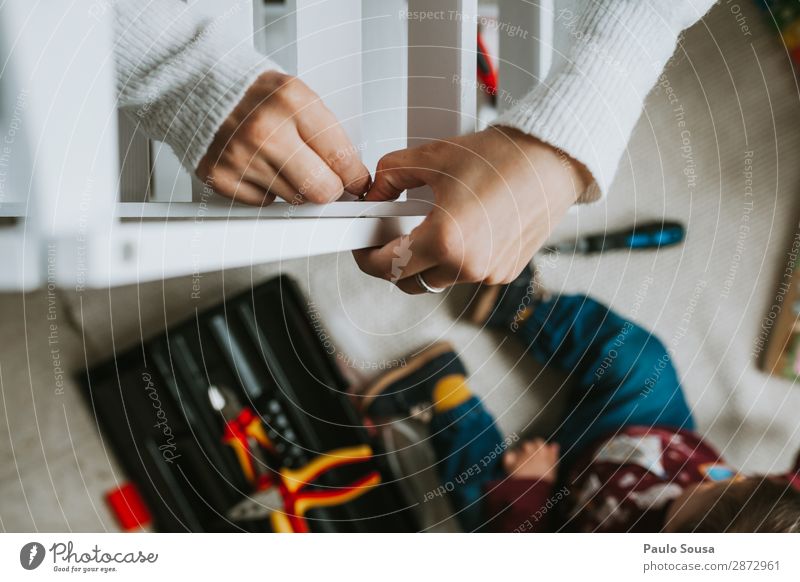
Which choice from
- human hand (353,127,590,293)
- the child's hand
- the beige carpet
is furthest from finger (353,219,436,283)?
the child's hand

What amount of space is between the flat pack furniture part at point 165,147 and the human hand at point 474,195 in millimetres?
15

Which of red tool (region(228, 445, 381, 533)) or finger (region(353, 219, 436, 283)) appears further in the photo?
red tool (region(228, 445, 381, 533))

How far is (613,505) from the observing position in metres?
0.37

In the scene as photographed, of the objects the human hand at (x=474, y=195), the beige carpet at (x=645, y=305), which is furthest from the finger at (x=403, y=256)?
the beige carpet at (x=645, y=305)

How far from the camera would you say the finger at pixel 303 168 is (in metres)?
0.23

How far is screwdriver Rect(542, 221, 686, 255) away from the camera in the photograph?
403mm

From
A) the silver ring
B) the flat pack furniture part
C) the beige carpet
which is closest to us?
the flat pack furniture part

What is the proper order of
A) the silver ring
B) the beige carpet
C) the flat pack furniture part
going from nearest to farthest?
the flat pack furniture part → the silver ring → the beige carpet

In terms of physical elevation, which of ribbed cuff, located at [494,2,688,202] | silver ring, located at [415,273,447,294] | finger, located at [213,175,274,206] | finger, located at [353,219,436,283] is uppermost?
ribbed cuff, located at [494,2,688,202]

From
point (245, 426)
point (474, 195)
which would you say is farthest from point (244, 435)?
point (474, 195)

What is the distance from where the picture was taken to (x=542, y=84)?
0.25 metres

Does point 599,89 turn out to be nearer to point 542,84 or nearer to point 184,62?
point 542,84

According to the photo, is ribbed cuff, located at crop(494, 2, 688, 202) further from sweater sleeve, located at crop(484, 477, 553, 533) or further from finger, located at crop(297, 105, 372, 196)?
sweater sleeve, located at crop(484, 477, 553, 533)
